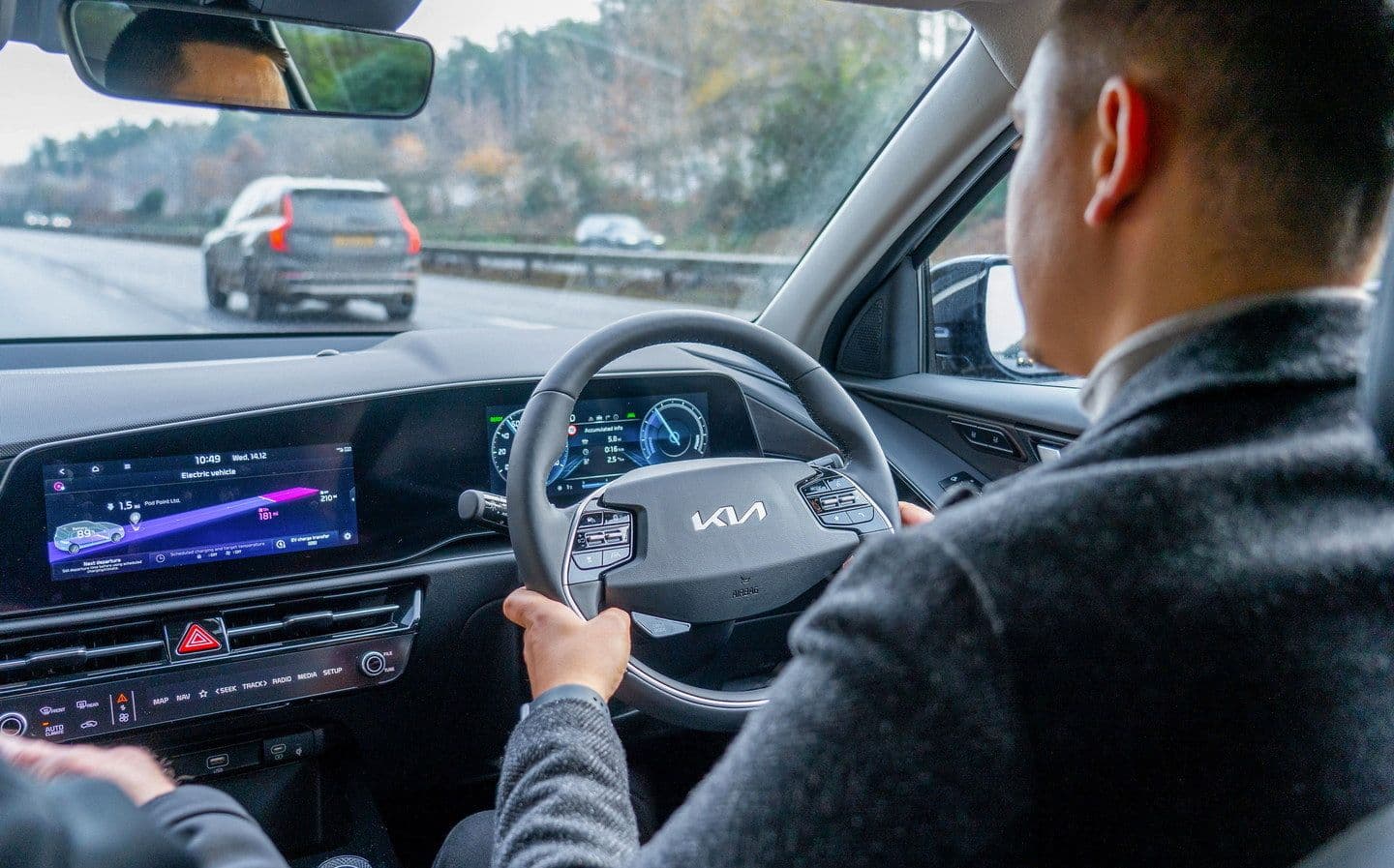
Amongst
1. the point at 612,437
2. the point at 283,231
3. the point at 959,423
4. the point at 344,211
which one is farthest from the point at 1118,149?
the point at 344,211

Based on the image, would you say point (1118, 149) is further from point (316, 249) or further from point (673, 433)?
point (316, 249)

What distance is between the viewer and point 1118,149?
105 cm

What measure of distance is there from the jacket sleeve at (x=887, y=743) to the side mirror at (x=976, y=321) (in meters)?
2.54

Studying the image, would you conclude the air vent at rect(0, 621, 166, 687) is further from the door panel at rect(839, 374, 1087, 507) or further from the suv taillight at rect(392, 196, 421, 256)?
the suv taillight at rect(392, 196, 421, 256)

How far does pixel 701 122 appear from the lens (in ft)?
32.8

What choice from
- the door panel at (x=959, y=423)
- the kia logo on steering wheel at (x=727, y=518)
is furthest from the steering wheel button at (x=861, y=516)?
the door panel at (x=959, y=423)

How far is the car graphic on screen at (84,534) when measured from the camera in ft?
7.88

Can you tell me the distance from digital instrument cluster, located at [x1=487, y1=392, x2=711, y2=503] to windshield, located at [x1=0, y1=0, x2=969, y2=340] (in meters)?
0.33

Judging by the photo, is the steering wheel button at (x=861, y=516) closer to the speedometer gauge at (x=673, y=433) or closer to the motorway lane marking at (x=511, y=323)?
the speedometer gauge at (x=673, y=433)

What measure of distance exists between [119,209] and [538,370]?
3.28m

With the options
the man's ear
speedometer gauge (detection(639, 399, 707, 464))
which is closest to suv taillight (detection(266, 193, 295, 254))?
speedometer gauge (detection(639, 399, 707, 464))

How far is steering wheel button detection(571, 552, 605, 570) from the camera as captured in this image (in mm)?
2146

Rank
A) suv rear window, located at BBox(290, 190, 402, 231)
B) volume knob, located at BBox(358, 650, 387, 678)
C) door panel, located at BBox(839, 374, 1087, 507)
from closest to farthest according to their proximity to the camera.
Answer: volume knob, located at BBox(358, 650, 387, 678)
door panel, located at BBox(839, 374, 1087, 507)
suv rear window, located at BBox(290, 190, 402, 231)

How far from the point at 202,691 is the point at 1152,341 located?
2.17 metres
